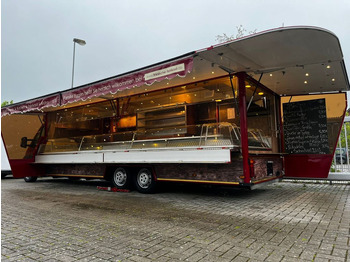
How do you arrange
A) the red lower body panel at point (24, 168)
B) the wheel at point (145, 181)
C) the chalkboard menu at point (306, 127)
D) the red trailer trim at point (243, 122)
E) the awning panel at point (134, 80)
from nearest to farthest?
the awning panel at point (134, 80)
the red trailer trim at point (243, 122)
the wheel at point (145, 181)
the chalkboard menu at point (306, 127)
the red lower body panel at point (24, 168)

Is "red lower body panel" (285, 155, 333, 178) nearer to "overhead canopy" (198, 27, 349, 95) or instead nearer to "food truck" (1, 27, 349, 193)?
"food truck" (1, 27, 349, 193)

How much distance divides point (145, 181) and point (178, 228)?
147 inches

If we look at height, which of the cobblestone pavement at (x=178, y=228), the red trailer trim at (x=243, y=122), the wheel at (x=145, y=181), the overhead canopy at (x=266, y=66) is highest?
the overhead canopy at (x=266, y=66)

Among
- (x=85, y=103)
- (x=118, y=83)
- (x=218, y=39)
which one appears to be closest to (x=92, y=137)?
(x=85, y=103)

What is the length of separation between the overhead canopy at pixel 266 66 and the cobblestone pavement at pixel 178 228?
9.46 ft

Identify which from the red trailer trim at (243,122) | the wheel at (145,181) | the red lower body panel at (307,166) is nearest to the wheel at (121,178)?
the wheel at (145,181)

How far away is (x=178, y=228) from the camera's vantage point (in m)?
4.33

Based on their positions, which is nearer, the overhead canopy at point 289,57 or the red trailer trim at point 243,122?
the overhead canopy at point 289,57

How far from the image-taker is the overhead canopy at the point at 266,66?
500 centimetres

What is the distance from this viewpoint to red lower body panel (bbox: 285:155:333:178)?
8.37m

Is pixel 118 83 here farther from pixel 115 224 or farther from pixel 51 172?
pixel 51 172

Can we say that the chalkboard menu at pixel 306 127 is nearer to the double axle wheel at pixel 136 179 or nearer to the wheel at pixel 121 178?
the double axle wheel at pixel 136 179

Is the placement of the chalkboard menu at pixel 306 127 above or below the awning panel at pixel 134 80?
below

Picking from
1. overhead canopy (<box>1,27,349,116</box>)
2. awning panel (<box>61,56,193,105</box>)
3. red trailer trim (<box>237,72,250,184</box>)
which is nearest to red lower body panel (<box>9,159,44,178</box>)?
overhead canopy (<box>1,27,349,116</box>)
